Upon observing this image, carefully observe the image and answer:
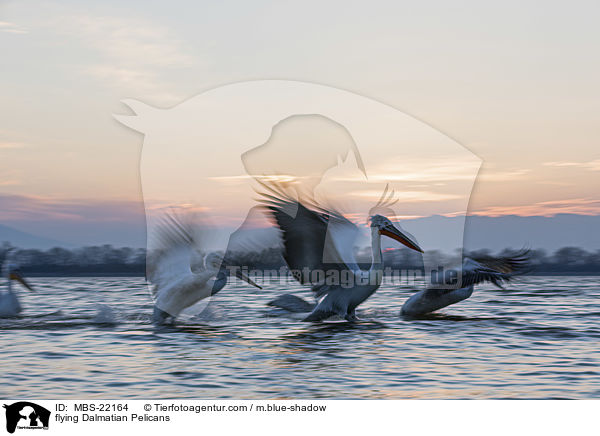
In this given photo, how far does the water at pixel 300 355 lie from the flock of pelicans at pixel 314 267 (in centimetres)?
33

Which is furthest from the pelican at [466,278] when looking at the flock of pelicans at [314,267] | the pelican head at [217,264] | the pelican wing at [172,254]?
the pelican wing at [172,254]

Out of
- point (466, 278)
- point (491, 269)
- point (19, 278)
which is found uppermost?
point (491, 269)

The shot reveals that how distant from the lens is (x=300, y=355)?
8.56 metres

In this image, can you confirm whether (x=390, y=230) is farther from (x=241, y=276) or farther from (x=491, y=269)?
(x=241, y=276)

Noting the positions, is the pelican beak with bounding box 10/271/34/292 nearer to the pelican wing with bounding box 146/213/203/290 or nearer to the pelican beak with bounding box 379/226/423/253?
the pelican wing with bounding box 146/213/203/290

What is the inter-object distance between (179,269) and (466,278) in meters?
3.81

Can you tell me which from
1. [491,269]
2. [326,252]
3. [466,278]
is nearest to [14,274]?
[326,252]

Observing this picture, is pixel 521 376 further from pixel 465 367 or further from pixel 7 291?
pixel 7 291

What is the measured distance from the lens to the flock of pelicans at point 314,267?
9.62m

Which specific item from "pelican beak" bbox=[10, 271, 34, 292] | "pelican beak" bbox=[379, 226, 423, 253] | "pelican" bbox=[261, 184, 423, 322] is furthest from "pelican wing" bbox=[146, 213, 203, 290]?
"pelican beak" bbox=[10, 271, 34, 292]

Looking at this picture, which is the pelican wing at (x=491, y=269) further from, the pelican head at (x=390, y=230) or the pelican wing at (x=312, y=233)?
the pelican wing at (x=312, y=233)
